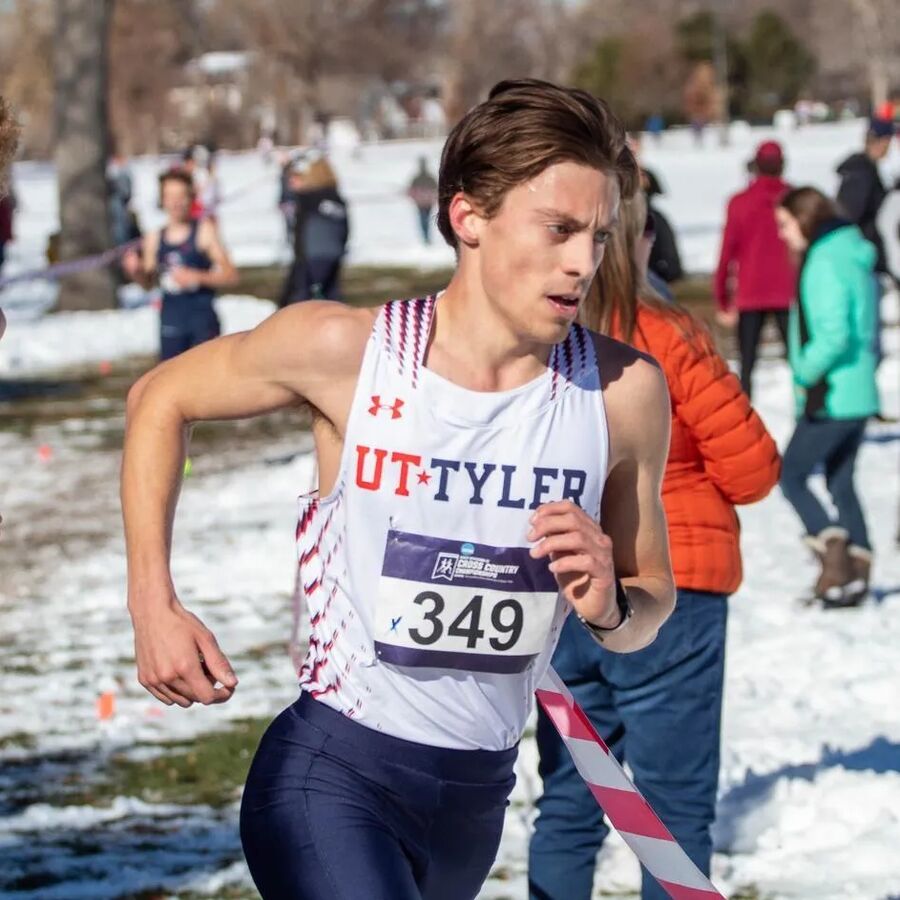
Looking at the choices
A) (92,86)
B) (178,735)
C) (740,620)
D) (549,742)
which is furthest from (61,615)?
(92,86)

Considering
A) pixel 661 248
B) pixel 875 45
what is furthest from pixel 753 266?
pixel 875 45

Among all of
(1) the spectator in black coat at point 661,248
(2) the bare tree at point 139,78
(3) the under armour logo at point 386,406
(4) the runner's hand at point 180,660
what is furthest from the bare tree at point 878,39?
(4) the runner's hand at point 180,660

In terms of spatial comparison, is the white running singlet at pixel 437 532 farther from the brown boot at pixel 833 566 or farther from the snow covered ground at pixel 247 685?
the brown boot at pixel 833 566

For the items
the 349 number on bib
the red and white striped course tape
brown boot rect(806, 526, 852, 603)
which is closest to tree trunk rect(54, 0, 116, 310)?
brown boot rect(806, 526, 852, 603)

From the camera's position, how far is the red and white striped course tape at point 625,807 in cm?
356

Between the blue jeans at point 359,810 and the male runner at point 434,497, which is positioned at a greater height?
the male runner at point 434,497

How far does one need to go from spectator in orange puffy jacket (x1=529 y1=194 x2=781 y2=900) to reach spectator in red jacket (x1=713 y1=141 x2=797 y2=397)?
7.89 meters

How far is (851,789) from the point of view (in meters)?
5.65

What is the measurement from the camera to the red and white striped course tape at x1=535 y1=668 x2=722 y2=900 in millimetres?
3561

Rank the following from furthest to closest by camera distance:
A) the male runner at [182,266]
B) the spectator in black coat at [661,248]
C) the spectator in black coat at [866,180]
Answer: the spectator in black coat at [866,180]
the male runner at [182,266]
the spectator in black coat at [661,248]

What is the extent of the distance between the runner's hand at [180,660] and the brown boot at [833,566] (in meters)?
5.64

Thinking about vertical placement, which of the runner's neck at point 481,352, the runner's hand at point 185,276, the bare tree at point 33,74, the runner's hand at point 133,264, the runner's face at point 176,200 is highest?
the runner's neck at point 481,352

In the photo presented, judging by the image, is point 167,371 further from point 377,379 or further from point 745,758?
point 745,758

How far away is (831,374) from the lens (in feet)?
26.5
